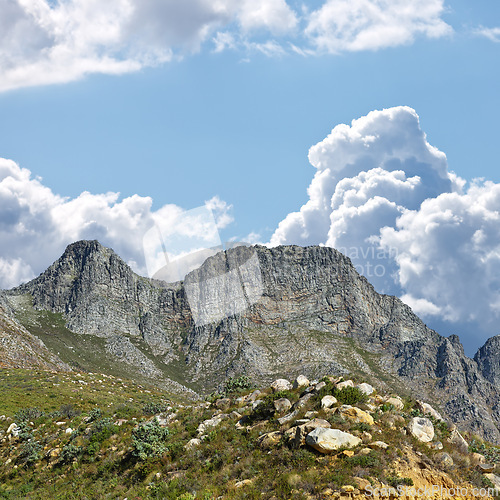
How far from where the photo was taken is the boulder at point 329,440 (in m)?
22.9

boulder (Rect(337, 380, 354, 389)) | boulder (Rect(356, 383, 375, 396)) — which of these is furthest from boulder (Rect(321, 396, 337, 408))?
boulder (Rect(356, 383, 375, 396))

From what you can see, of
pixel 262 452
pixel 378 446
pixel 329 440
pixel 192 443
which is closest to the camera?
pixel 329 440

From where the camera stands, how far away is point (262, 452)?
25.2m

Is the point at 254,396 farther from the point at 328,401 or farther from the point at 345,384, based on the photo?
the point at 328,401

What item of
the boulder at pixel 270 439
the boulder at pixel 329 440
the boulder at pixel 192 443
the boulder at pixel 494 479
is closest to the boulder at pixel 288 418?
the boulder at pixel 270 439

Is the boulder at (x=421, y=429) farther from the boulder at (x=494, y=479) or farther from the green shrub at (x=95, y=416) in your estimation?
the green shrub at (x=95, y=416)

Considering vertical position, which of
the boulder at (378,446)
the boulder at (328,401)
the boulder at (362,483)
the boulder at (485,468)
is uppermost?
the boulder at (328,401)

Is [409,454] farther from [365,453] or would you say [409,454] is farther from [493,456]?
[493,456]

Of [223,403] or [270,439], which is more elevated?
[223,403]

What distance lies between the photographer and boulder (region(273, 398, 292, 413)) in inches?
1165

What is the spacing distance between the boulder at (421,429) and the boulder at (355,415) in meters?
2.44

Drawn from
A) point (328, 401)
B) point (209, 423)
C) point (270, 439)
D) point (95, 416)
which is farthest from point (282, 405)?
point (95, 416)

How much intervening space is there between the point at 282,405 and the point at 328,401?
3679 millimetres

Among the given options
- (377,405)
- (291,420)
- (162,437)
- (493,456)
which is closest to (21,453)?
(162,437)
